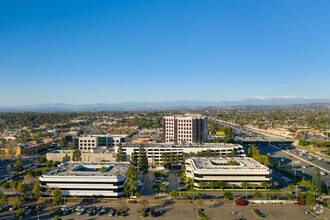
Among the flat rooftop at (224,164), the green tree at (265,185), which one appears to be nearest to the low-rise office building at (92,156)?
the flat rooftop at (224,164)

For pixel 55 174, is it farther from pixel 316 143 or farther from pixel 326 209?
pixel 316 143

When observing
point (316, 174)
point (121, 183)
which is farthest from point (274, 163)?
point (121, 183)

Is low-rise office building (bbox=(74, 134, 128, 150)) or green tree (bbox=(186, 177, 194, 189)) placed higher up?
low-rise office building (bbox=(74, 134, 128, 150))

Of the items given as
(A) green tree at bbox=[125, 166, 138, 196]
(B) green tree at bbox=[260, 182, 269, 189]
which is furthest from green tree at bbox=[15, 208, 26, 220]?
(B) green tree at bbox=[260, 182, 269, 189]

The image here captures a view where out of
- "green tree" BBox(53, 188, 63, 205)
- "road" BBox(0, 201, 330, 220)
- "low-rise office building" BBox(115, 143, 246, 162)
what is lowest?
"road" BBox(0, 201, 330, 220)

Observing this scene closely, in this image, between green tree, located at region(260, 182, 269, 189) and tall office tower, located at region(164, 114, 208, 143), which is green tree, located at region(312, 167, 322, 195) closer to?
green tree, located at region(260, 182, 269, 189)

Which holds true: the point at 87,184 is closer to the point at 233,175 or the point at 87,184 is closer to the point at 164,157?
the point at 164,157

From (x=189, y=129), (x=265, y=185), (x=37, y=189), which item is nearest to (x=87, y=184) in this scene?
(x=37, y=189)

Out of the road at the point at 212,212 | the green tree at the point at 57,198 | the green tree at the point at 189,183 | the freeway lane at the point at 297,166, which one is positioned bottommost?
the freeway lane at the point at 297,166

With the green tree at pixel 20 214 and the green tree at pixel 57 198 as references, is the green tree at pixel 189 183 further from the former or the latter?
the green tree at pixel 20 214
